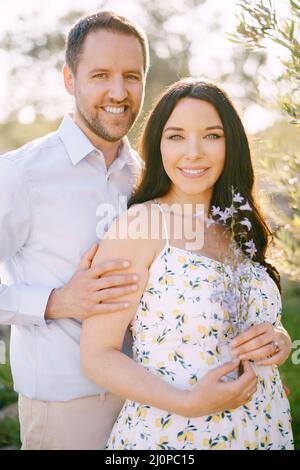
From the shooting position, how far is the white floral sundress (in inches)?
112

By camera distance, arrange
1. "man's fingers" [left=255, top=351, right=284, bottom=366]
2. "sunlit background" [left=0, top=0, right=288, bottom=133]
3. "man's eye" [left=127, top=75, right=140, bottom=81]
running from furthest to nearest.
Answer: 1. "sunlit background" [left=0, top=0, right=288, bottom=133]
2. "man's eye" [left=127, top=75, right=140, bottom=81]
3. "man's fingers" [left=255, top=351, right=284, bottom=366]

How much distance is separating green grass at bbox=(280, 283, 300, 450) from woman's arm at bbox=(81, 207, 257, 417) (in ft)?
7.45

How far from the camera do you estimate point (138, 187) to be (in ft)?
10.7

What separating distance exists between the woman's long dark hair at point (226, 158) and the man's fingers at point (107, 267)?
42cm

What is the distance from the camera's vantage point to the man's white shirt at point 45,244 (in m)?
3.12

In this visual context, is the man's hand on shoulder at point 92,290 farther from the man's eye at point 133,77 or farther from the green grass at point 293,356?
the green grass at point 293,356

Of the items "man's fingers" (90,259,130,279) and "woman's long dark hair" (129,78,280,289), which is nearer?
"man's fingers" (90,259,130,279)

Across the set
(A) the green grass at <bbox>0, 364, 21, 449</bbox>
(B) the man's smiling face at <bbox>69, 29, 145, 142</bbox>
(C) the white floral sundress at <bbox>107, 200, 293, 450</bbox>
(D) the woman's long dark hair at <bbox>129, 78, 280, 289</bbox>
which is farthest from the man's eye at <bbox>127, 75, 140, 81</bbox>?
(A) the green grass at <bbox>0, 364, 21, 449</bbox>

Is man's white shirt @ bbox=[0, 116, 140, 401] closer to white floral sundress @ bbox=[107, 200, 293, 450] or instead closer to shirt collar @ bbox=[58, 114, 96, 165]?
shirt collar @ bbox=[58, 114, 96, 165]

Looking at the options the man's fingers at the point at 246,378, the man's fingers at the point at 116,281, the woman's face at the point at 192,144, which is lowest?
the man's fingers at the point at 246,378

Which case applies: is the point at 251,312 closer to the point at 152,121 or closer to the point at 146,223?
Result: the point at 146,223

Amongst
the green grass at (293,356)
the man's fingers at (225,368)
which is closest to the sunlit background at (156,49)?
the green grass at (293,356)

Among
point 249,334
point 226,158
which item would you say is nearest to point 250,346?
point 249,334
